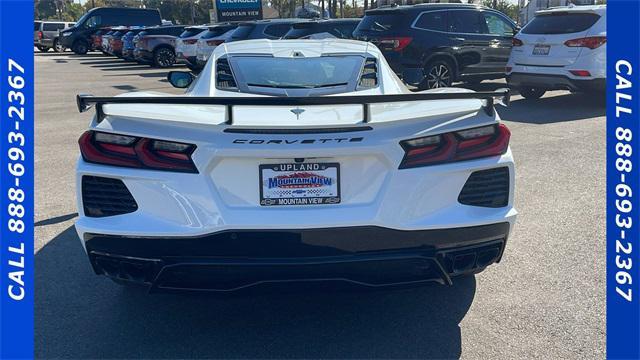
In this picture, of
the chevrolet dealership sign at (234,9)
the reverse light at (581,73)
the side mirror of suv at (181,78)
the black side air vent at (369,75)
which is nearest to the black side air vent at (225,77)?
the side mirror of suv at (181,78)

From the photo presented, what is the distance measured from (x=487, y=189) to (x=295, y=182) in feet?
3.26

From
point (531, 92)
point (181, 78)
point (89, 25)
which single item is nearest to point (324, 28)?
point (531, 92)

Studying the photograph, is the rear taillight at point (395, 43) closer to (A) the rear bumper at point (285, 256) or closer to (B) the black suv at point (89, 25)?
(A) the rear bumper at point (285, 256)

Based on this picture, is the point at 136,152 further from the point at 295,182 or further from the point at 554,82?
the point at 554,82

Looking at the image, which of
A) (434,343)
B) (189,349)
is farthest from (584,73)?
(189,349)

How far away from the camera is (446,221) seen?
294cm

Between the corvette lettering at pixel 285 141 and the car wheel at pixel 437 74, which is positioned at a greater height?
the car wheel at pixel 437 74

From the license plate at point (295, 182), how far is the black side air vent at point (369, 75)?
1577mm

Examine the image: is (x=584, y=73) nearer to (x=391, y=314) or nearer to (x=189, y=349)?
(x=391, y=314)

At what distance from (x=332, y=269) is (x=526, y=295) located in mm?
1565

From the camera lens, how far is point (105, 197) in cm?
296

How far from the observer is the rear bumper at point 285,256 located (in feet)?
9.20

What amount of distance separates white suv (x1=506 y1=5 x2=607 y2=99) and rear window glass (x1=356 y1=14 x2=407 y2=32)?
2.44 metres

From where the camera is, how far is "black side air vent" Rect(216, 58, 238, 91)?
14.0 ft
